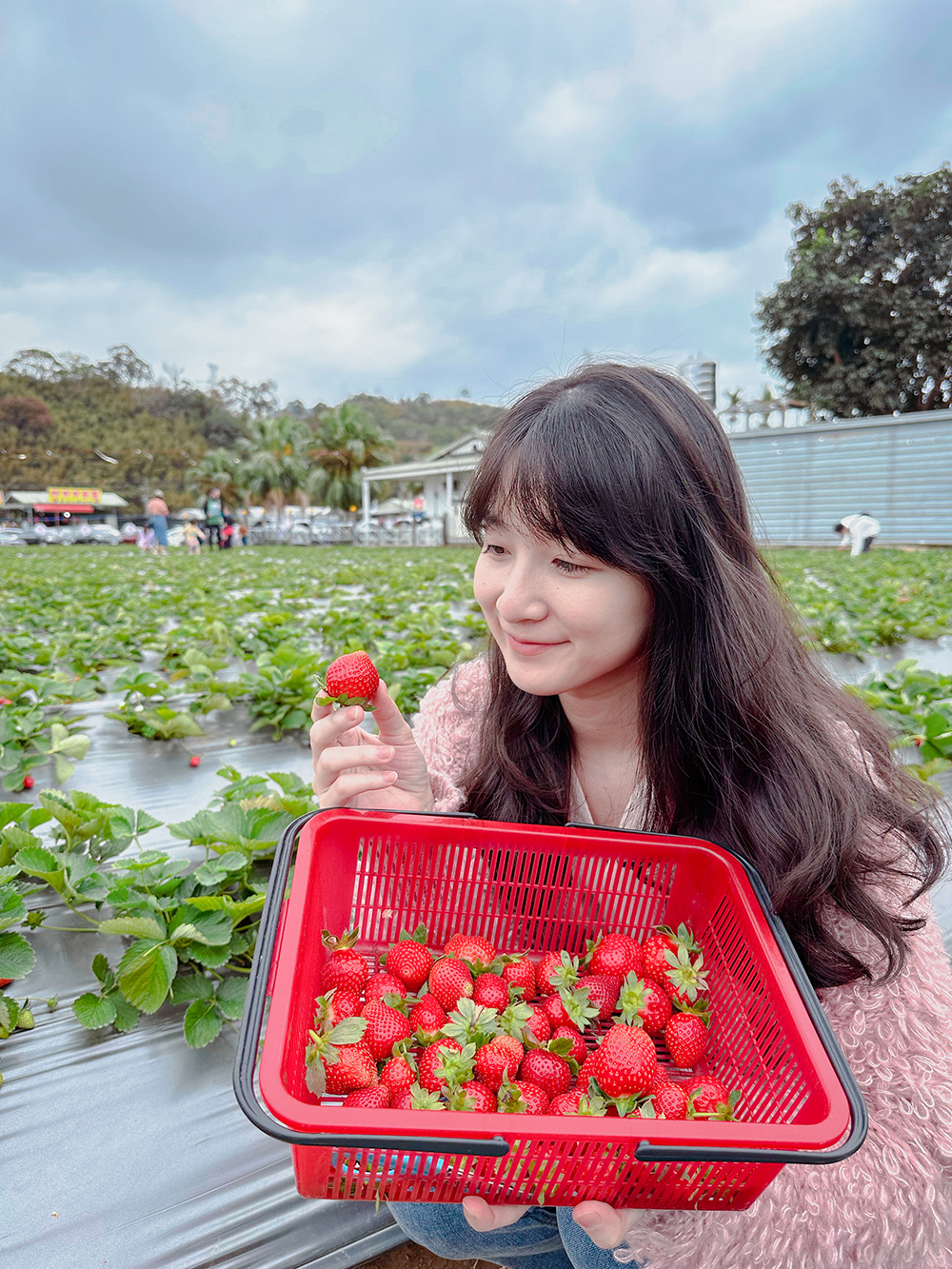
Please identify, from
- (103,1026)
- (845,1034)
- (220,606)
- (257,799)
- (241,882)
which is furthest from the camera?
(220,606)

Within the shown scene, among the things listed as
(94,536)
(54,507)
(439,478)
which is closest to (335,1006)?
(439,478)

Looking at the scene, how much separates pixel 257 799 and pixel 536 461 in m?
1.22

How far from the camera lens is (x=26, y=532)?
37.7 m

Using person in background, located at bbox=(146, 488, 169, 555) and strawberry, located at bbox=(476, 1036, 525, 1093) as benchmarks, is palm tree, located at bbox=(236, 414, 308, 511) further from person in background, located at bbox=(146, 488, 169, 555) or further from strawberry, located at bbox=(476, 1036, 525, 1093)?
strawberry, located at bbox=(476, 1036, 525, 1093)

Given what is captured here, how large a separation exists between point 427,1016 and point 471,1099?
205 mm

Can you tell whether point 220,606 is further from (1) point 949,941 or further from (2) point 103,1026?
(1) point 949,941

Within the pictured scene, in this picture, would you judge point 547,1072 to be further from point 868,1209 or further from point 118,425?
point 118,425

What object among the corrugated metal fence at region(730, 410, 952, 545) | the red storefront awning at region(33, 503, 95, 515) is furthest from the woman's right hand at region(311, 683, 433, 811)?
the red storefront awning at region(33, 503, 95, 515)

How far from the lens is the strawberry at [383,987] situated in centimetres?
110

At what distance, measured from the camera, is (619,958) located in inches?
45.6

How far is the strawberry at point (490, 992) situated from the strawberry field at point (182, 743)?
0.51m

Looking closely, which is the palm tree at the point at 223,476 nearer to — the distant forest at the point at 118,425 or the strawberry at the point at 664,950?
the distant forest at the point at 118,425

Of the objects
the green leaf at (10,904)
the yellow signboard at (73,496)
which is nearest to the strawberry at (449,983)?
the green leaf at (10,904)

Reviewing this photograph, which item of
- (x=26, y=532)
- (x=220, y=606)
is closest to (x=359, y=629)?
(x=220, y=606)
